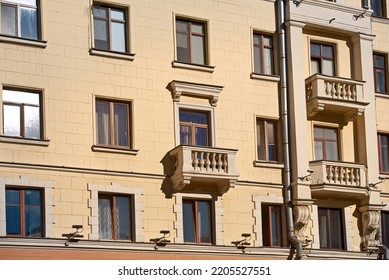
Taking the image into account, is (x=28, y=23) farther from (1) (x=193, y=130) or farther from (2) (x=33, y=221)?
(1) (x=193, y=130)

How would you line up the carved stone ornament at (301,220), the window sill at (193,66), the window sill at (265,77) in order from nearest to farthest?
the window sill at (193,66), the carved stone ornament at (301,220), the window sill at (265,77)

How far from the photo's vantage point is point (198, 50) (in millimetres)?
34062

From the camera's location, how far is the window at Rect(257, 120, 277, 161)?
34750 millimetres

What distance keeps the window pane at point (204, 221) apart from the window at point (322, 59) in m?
6.66

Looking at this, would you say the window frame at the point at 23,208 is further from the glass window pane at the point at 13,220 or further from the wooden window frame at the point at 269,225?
the wooden window frame at the point at 269,225

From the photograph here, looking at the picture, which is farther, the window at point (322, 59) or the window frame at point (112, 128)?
the window at point (322, 59)

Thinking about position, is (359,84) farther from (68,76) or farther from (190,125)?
(68,76)

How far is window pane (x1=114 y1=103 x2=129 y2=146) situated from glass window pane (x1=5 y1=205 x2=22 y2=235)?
398cm

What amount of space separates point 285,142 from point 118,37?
674 centimetres

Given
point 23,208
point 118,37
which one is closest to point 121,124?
point 118,37

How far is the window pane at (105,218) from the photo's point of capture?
31031 millimetres

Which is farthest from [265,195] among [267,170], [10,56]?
[10,56]

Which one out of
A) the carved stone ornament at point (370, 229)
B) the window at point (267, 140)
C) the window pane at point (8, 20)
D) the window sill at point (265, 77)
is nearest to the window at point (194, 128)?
the window at point (267, 140)

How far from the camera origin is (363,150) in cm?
3669
